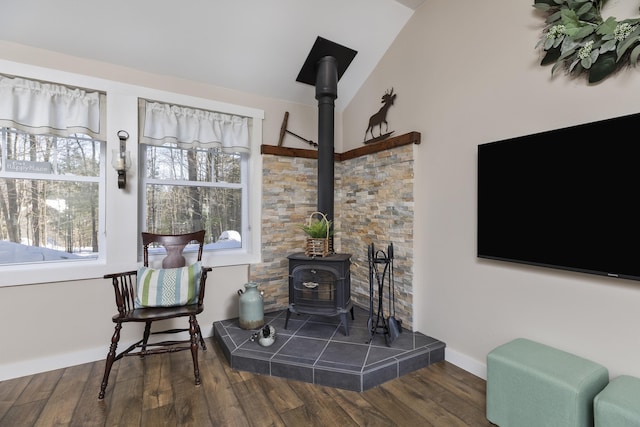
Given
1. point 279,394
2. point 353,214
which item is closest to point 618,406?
A: point 279,394

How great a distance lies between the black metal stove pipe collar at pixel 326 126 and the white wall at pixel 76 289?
1.13 m

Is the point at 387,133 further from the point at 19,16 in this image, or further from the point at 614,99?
the point at 19,16

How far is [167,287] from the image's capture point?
2.30 meters

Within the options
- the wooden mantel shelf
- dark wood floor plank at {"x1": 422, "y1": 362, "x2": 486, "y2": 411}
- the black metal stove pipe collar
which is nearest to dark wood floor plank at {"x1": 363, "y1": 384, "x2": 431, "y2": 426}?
dark wood floor plank at {"x1": 422, "y1": 362, "x2": 486, "y2": 411}

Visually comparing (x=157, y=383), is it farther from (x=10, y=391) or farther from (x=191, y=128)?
(x=191, y=128)

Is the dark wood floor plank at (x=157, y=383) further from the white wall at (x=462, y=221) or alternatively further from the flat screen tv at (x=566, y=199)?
the flat screen tv at (x=566, y=199)

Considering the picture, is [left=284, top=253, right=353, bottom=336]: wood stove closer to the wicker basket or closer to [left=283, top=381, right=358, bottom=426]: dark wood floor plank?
the wicker basket

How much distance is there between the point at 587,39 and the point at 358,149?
193cm

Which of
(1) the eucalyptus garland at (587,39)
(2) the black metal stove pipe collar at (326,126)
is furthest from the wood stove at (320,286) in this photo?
(1) the eucalyptus garland at (587,39)

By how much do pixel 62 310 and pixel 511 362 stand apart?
10.2 ft

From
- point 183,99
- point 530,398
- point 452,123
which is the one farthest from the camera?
point 183,99

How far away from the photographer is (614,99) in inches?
60.8

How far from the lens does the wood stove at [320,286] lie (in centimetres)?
255

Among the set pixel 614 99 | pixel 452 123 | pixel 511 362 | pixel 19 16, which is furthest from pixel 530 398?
pixel 19 16
